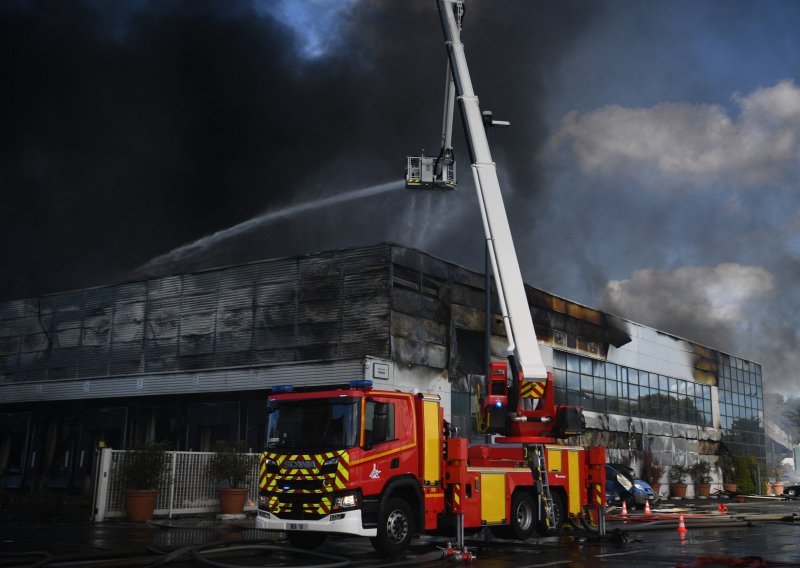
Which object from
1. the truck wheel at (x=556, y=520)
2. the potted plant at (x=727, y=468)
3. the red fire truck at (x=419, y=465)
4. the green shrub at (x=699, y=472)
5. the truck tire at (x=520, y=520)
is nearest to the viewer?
the red fire truck at (x=419, y=465)

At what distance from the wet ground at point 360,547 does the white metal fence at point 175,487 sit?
2.39ft

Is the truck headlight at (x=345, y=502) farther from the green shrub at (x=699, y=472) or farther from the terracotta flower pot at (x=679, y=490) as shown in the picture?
the green shrub at (x=699, y=472)

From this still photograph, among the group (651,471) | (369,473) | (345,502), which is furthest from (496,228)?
(651,471)

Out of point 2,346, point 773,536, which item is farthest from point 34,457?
point 773,536

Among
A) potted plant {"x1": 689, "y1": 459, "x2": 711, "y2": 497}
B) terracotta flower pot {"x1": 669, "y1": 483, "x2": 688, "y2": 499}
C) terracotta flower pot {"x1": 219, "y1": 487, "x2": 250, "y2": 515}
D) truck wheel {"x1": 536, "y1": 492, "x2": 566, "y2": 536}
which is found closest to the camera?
truck wheel {"x1": 536, "y1": 492, "x2": 566, "y2": 536}

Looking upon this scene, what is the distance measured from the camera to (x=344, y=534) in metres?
12.4

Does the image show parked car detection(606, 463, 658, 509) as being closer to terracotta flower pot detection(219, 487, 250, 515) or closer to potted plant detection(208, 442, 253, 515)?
potted plant detection(208, 442, 253, 515)

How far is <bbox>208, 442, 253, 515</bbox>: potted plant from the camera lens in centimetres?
2220

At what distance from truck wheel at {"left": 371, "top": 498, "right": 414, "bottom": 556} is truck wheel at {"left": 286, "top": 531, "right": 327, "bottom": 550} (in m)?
1.41

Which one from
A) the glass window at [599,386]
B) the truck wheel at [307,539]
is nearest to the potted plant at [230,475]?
the truck wheel at [307,539]

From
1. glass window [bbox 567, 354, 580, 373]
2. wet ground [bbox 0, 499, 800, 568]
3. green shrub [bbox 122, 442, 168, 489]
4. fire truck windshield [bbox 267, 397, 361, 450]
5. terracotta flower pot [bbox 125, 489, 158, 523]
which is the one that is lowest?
wet ground [bbox 0, 499, 800, 568]

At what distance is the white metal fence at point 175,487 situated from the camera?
20250 mm

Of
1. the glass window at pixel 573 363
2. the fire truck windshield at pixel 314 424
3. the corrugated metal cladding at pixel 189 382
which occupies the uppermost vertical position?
the glass window at pixel 573 363

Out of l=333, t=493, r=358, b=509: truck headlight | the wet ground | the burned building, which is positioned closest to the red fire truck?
l=333, t=493, r=358, b=509: truck headlight
